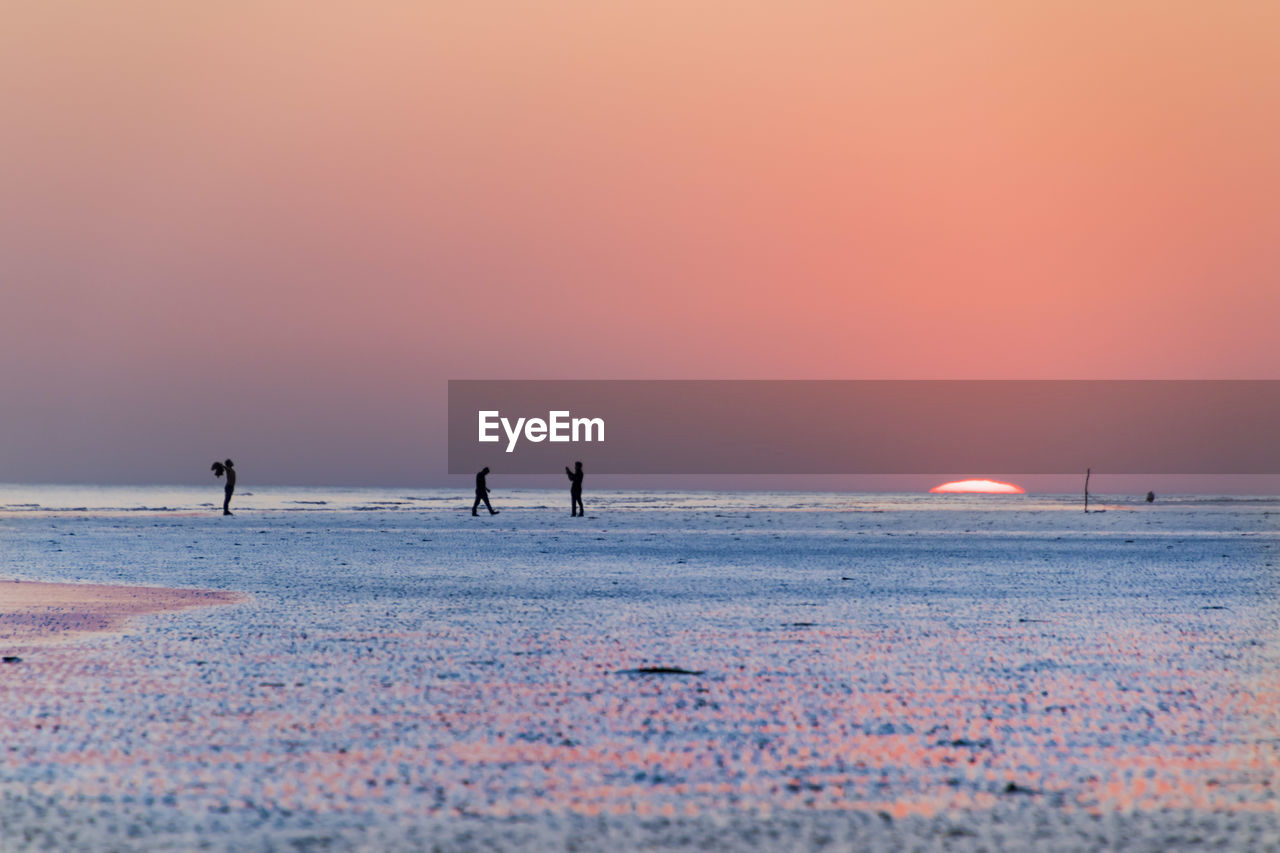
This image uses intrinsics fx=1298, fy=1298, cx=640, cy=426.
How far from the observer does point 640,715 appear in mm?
8180

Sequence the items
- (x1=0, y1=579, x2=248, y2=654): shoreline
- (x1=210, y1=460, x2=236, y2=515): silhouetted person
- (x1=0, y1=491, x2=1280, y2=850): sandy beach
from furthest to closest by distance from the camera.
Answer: (x1=210, y1=460, x2=236, y2=515): silhouetted person → (x1=0, y1=579, x2=248, y2=654): shoreline → (x1=0, y1=491, x2=1280, y2=850): sandy beach

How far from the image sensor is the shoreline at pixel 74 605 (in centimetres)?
1219

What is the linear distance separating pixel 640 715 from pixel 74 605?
30.5 feet

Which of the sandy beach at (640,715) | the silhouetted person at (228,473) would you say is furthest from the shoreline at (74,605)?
the silhouetted person at (228,473)

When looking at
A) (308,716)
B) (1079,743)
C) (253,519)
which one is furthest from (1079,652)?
(253,519)

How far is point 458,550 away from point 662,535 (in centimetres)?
870

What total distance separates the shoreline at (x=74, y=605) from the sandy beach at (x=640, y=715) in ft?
0.33

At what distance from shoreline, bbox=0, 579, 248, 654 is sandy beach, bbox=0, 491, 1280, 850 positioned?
0.10 m

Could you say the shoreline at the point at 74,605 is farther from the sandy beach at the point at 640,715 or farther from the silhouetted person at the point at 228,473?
the silhouetted person at the point at 228,473

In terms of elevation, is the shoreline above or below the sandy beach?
below

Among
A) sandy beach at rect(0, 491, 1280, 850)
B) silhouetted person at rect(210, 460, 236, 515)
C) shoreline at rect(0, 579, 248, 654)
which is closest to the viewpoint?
sandy beach at rect(0, 491, 1280, 850)

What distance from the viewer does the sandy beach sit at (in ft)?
18.9

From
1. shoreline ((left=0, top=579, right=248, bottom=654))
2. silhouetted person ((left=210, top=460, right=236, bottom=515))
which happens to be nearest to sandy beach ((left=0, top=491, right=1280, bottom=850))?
shoreline ((left=0, top=579, right=248, bottom=654))

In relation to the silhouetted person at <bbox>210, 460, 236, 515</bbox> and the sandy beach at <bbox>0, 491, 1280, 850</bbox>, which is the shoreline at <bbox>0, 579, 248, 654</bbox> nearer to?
the sandy beach at <bbox>0, 491, 1280, 850</bbox>
